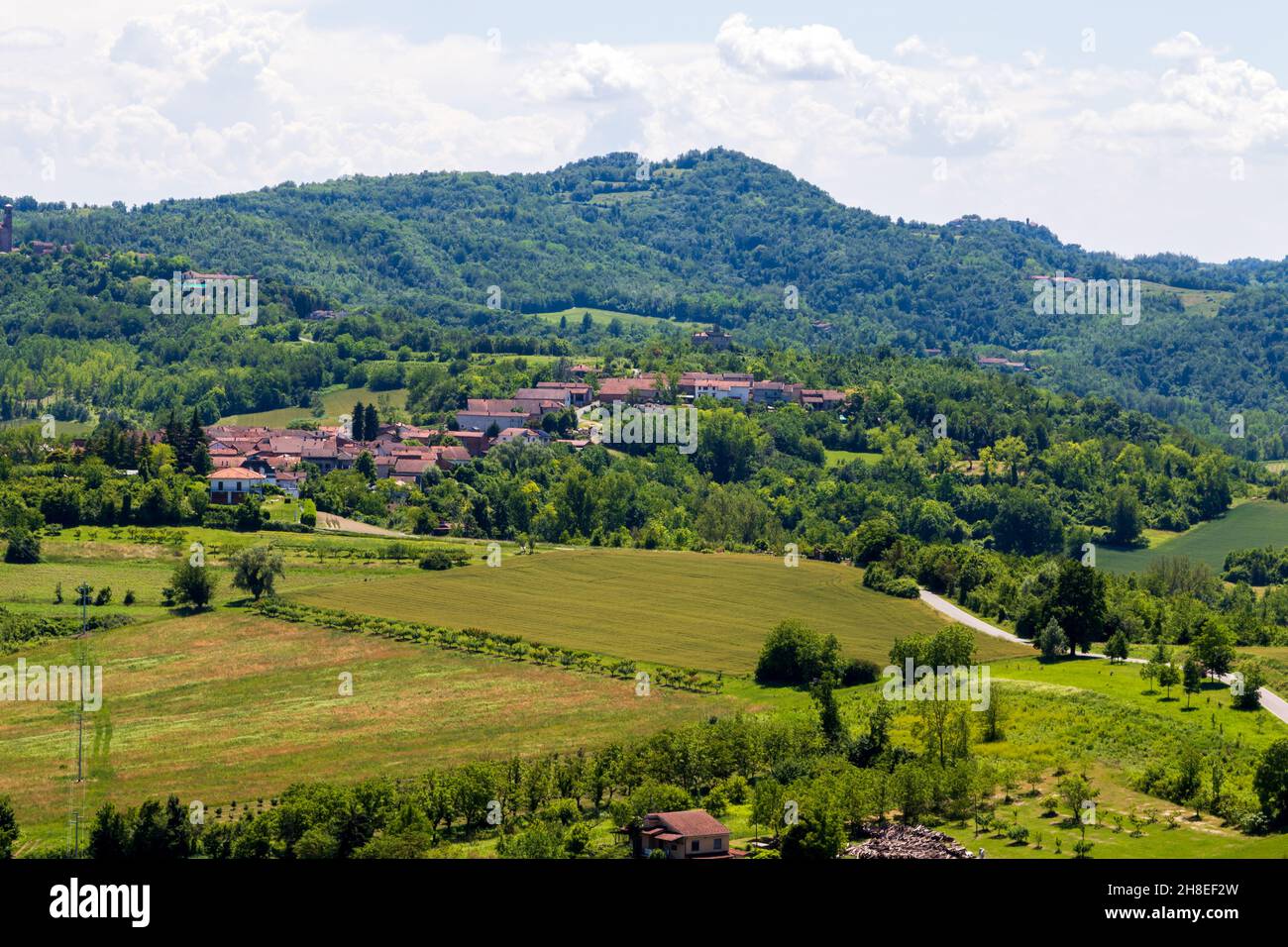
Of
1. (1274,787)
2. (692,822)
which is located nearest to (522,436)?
(692,822)

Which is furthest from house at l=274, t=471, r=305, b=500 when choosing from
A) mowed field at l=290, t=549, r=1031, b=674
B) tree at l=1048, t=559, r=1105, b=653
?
tree at l=1048, t=559, r=1105, b=653

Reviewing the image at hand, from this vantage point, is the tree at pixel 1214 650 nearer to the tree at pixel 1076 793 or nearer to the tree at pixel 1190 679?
the tree at pixel 1190 679

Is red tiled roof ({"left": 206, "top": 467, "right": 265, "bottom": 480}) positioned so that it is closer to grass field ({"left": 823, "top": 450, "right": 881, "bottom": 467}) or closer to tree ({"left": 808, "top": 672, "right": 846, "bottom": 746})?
tree ({"left": 808, "top": 672, "right": 846, "bottom": 746})

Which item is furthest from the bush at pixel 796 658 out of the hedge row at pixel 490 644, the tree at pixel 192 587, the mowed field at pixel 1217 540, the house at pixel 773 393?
the house at pixel 773 393

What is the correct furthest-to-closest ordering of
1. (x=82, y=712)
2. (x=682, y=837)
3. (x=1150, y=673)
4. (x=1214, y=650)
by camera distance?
1. (x=1150, y=673)
2. (x=1214, y=650)
3. (x=82, y=712)
4. (x=682, y=837)

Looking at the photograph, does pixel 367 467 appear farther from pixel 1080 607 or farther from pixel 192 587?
pixel 1080 607
